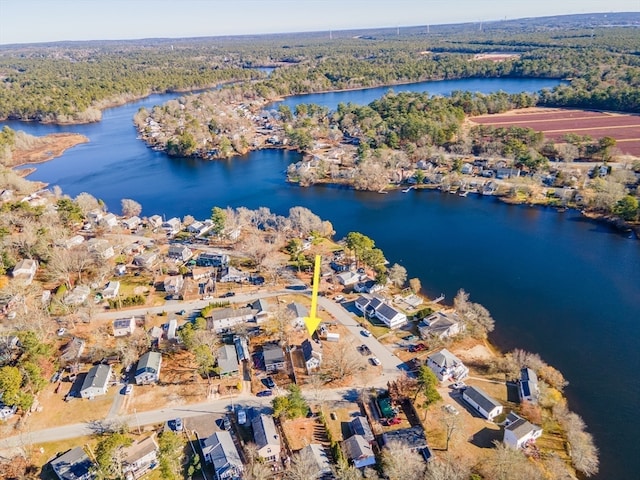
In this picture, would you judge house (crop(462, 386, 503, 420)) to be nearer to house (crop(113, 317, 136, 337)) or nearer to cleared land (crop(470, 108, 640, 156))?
house (crop(113, 317, 136, 337))

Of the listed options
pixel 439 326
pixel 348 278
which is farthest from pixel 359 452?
pixel 348 278

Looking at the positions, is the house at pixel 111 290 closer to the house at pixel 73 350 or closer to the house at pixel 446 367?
the house at pixel 73 350

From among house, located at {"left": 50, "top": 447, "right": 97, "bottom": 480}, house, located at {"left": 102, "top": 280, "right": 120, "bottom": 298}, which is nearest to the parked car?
house, located at {"left": 50, "top": 447, "right": 97, "bottom": 480}

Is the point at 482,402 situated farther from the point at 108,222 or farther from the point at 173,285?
the point at 108,222

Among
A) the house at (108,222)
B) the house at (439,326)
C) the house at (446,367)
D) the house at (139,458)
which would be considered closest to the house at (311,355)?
the house at (446,367)

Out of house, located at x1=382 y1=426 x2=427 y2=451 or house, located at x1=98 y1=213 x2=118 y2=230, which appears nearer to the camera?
house, located at x1=382 y1=426 x2=427 y2=451

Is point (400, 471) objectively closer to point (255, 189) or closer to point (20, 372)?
point (20, 372)
